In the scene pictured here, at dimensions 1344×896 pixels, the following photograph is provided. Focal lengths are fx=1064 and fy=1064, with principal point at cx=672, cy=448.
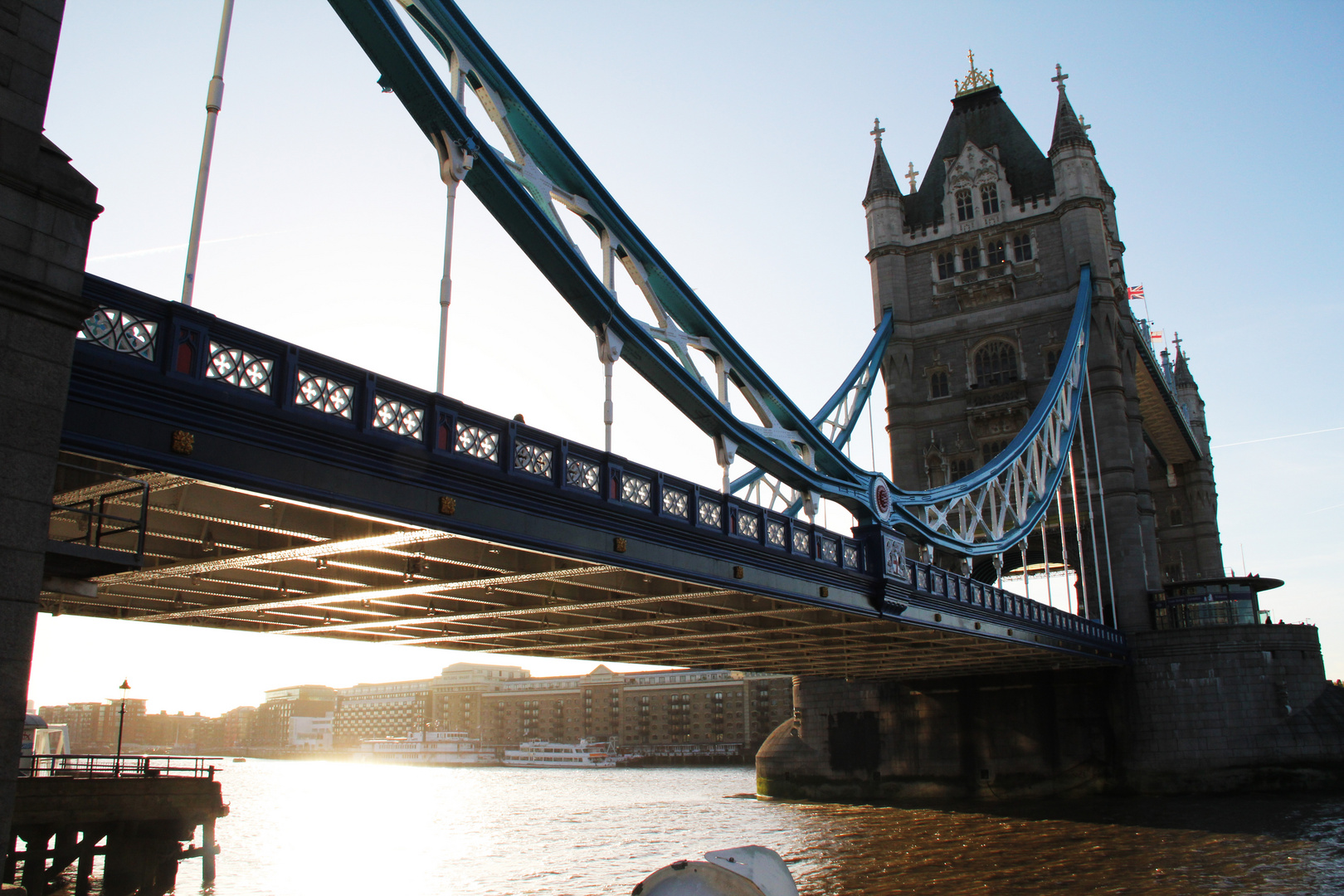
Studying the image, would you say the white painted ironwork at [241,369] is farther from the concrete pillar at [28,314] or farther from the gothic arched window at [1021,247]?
the gothic arched window at [1021,247]

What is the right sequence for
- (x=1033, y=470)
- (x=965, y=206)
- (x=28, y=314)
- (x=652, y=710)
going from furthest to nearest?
(x=652, y=710) → (x=965, y=206) → (x=1033, y=470) → (x=28, y=314)

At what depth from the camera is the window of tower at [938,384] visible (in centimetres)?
5319

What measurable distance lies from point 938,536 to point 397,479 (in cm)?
2101

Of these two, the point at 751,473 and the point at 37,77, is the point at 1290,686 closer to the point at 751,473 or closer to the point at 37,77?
the point at 751,473

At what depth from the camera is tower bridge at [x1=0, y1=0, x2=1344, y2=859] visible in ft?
33.2

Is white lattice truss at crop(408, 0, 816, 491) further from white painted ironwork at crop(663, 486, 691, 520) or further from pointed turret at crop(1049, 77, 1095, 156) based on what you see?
pointed turret at crop(1049, 77, 1095, 156)

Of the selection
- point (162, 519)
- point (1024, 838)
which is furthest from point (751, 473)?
point (162, 519)

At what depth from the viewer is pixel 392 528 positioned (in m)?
13.8

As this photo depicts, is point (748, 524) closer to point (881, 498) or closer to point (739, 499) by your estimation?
point (739, 499)

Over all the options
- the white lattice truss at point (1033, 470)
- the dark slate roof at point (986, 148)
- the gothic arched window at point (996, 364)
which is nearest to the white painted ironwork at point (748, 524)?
the white lattice truss at point (1033, 470)

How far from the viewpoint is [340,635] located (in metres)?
26.6

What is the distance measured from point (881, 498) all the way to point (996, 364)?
2884 centimetres

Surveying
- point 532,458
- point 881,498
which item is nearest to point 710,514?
point 532,458

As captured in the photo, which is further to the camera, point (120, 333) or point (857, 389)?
point (857, 389)
